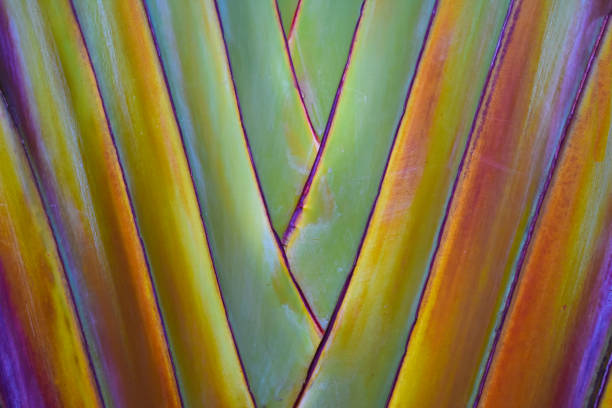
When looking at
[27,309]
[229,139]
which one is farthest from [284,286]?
[27,309]

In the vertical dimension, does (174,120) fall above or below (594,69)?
below

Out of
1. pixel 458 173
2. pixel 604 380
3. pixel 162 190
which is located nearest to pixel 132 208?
pixel 162 190

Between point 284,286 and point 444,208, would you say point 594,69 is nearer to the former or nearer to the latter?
point 444,208

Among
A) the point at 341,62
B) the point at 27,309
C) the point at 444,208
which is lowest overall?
the point at 27,309

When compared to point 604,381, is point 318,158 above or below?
above

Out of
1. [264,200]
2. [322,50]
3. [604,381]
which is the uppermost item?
[322,50]

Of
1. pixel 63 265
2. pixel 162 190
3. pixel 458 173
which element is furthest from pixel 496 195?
pixel 63 265

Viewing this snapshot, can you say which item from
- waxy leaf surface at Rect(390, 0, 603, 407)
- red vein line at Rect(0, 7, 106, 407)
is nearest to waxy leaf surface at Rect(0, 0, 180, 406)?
red vein line at Rect(0, 7, 106, 407)

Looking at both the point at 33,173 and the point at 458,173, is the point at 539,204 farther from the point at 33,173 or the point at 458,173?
the point at 33,173

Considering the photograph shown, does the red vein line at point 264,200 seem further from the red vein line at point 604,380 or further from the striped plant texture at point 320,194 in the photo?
the red vein line at point 604,380
